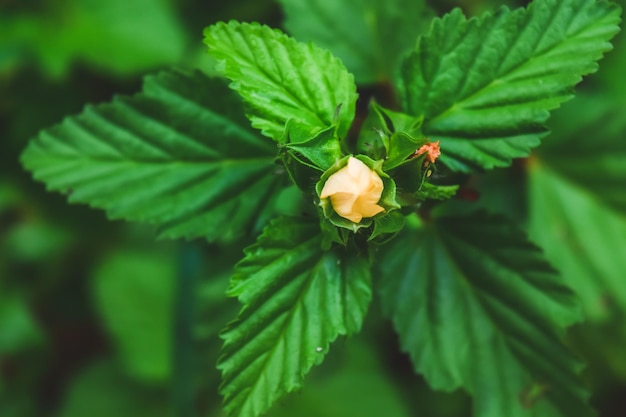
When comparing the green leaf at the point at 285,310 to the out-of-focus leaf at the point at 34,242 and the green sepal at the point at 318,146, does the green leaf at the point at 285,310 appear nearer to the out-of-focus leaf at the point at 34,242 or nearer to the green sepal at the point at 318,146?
the green sepal at the point at 318,146

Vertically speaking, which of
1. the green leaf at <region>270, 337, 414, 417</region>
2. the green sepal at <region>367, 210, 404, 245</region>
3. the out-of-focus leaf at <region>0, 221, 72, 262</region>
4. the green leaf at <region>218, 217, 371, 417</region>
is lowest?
the green leaf at <region>270, 337, 414, 417</region>

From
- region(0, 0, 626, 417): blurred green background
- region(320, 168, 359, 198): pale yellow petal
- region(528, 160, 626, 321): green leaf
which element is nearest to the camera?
region(320, 168, 359, 198): pale yellow petal

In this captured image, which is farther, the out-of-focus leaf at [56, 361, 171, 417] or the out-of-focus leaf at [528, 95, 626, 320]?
the out-of-focus leaf at [56, 361, 171, 417]

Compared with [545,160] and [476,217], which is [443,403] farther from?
[476,217]

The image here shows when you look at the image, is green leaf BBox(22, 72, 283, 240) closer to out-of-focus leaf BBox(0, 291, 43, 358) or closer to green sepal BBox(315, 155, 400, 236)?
green sepal BBox(315, 155, 400, 236)

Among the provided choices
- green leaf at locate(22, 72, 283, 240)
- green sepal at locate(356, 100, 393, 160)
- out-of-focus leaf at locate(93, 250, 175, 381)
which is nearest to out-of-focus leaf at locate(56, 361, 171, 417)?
out-of-focus leaf at locate(93, 250, 175, 381)
